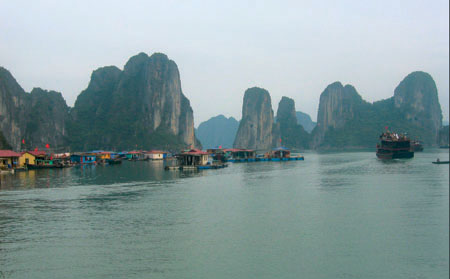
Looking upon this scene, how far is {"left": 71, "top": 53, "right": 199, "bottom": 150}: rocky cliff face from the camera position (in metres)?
172

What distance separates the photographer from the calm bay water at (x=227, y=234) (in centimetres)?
1822

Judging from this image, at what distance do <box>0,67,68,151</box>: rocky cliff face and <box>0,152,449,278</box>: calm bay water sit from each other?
344 feet

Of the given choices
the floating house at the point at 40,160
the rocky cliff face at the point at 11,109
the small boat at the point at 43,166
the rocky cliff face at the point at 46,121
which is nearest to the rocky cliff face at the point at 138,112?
the rocky cliff face at the point at 46,121

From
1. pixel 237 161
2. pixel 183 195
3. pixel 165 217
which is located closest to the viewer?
pixel 165 217

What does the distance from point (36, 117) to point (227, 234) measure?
502 feet

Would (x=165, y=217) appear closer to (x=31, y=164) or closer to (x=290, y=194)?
(x=290, y=194)

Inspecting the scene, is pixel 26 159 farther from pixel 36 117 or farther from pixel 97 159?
pixel 36 117

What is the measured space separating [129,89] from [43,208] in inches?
Answer: 6348

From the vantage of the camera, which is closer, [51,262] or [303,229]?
[51,262]

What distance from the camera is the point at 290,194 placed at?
3928 centimetres

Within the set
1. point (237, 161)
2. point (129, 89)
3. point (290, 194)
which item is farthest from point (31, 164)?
point (129, 89)

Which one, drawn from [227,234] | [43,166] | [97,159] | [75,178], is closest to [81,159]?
[97,159]

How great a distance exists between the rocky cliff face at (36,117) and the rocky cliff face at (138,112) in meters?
10.5

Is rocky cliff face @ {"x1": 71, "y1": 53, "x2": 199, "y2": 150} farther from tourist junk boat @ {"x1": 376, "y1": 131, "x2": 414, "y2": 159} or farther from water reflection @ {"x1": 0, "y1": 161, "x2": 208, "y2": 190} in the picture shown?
water reflection @ {"x1": 0, "y1": 161, "x2": 208, "y2": 190}
